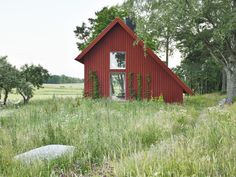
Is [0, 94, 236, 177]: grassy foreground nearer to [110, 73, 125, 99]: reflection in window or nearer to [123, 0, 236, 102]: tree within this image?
[123, 0, 236, 102]: tree

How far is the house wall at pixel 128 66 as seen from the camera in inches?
1035

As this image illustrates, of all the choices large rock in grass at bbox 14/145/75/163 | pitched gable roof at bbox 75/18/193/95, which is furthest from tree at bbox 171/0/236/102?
large rock in grass at bbox 14/145/75/163

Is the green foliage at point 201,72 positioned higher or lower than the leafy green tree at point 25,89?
higher

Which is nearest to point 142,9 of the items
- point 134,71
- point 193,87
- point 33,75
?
point 134,71

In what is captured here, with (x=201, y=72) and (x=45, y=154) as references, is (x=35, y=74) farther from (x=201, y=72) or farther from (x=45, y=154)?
(x=45, y=154)

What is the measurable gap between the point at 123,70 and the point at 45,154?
20.9 metres

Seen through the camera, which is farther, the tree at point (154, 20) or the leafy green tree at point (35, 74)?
the leafy green tree at point (35, 74)

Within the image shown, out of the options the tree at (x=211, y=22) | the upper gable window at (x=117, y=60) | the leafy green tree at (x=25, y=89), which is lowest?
the leafy green tree at (x=25, y=89)

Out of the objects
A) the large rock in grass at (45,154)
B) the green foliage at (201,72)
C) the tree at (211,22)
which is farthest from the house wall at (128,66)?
the large rock in grass at (45,154)

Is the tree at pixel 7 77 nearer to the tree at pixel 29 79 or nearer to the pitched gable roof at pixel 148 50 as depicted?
the tree at pixel 29 79

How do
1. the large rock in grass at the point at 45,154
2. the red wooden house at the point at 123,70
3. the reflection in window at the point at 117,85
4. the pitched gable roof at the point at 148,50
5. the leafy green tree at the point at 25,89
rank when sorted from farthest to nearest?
1. the reflection in window at the point at 117,85
2. the red wooden house at the point at 123,70
3. the leafy green tree at the point at 25,89
4. the pitched gable roof at the point at 148,50
5. the large rock in grass at the point at 45,154

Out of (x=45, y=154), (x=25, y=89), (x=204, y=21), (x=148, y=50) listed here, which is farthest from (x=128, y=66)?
(x=45, y=154)

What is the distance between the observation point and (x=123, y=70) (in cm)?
2709

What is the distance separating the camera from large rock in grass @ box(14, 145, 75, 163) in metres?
6.04
